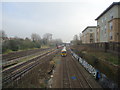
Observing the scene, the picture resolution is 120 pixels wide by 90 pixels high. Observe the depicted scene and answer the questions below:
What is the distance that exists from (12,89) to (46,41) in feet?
318

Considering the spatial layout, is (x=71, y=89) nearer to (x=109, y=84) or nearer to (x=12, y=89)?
(x=109, y=84)

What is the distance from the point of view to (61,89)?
841 cm

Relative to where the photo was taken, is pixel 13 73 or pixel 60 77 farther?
pixel 13 73

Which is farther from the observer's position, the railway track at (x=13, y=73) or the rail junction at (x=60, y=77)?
the railway track at (x=13, y=73)

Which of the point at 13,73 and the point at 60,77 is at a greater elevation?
the point at 13,73

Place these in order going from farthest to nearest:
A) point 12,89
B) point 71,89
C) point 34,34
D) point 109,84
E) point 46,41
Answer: point 46,41
point 34,34
point 71,89
point 12,89
point 109,84

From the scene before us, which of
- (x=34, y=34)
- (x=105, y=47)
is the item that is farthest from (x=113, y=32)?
(x=34, y=34)

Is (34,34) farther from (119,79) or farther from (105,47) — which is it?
(119,79)

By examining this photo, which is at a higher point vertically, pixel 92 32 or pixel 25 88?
pixel 92 32

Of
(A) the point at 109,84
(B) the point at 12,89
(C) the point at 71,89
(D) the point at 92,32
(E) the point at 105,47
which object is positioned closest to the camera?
(A) the point at 109,84

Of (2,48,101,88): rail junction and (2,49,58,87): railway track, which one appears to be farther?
(2,49,58,87): railway track

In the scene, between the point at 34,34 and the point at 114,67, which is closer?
the point at 114,67

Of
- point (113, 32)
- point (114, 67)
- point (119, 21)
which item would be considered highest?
point (119, 21)

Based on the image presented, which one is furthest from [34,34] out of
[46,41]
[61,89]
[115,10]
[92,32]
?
[61,89]
